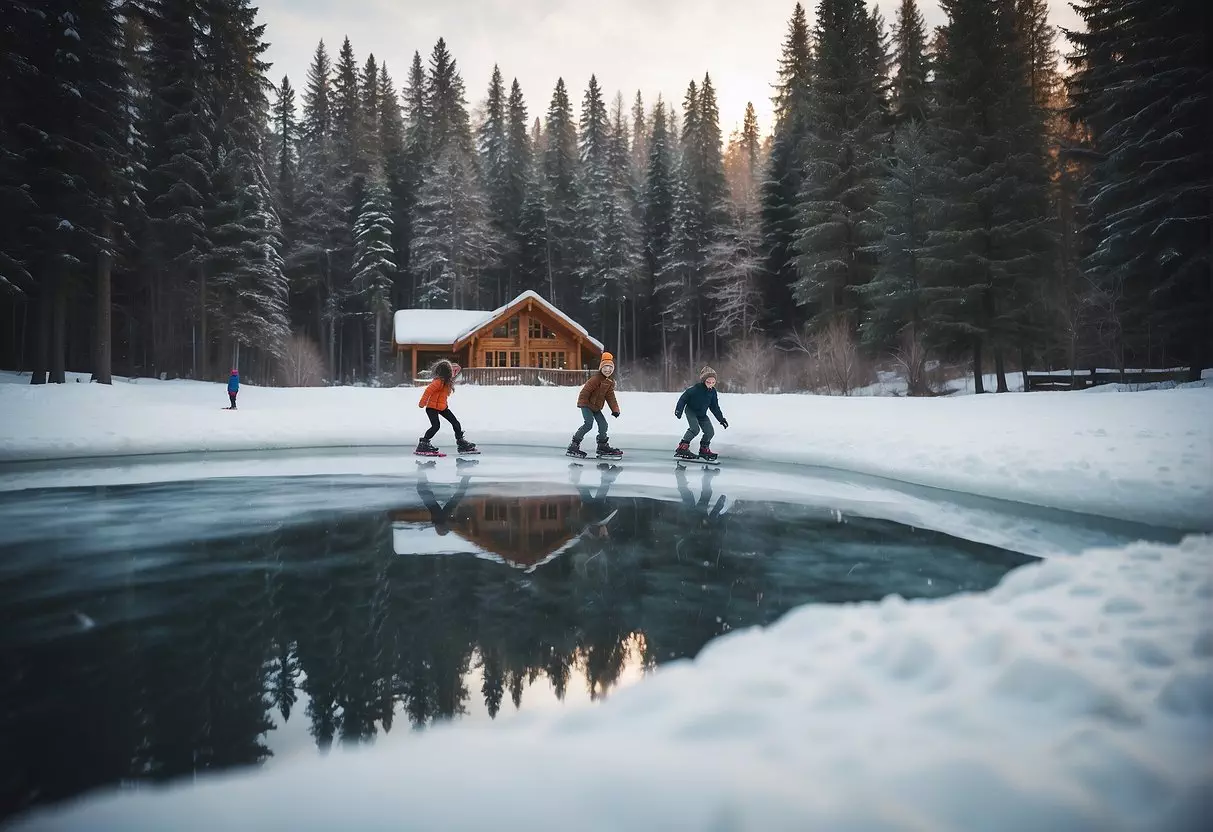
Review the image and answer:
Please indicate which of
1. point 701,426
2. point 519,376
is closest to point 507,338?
point 519,376

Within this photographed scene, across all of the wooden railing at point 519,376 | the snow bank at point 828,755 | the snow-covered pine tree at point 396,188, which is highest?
the snow-covered pine tree at point 396,188

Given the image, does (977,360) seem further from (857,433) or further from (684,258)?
(684,258)

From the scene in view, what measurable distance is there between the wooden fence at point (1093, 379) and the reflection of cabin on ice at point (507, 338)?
22.1 meters

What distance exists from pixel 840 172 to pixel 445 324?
2477 centimetres

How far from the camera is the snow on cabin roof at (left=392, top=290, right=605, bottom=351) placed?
37.7 m

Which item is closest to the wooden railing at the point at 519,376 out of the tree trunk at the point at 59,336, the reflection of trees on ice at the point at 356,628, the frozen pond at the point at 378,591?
the tree trunk at the point at 59,336

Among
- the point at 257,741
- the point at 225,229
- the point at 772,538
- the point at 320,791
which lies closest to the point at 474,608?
the point at 257,741

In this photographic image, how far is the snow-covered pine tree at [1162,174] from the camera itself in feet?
61.1

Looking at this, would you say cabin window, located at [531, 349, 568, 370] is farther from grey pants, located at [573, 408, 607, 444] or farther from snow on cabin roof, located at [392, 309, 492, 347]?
grey pants, located at [573, 408, 607, 444]

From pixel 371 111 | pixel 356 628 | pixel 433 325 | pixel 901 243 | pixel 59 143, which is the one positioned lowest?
pixel 356 628

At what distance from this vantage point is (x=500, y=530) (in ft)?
22.3

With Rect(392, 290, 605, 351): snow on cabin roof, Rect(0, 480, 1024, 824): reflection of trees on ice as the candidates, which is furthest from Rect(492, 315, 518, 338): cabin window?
Rect(0, 480, 1024, 824): reflection of trees on ice

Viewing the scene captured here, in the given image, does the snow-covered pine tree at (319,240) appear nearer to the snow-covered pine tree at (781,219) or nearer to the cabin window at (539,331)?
the cabin window at (539,331)

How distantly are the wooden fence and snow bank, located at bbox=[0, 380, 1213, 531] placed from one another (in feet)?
33.5
